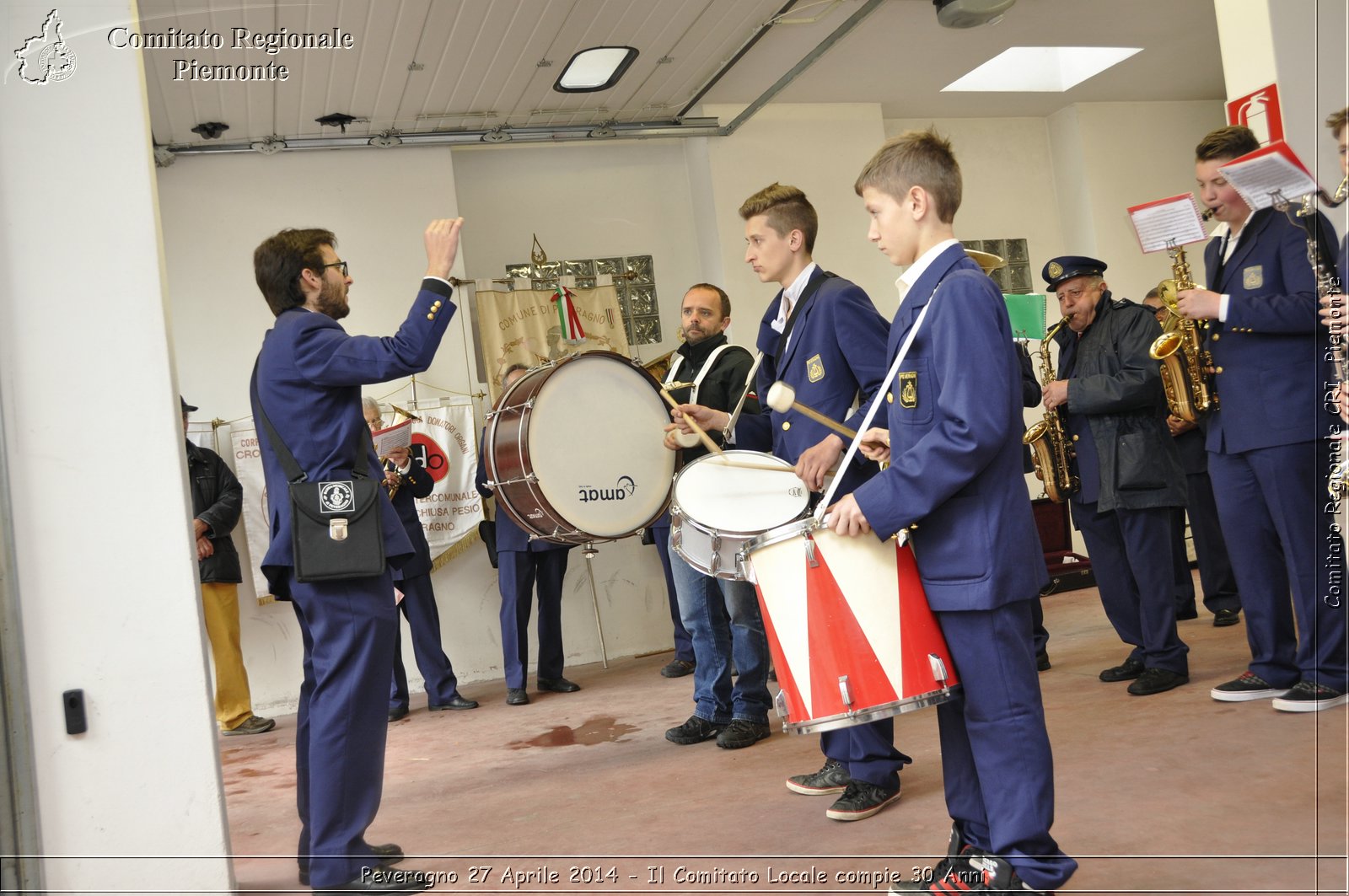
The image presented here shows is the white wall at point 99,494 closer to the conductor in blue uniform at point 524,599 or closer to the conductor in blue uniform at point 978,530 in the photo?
the conductor in blue uniform at point 978,530

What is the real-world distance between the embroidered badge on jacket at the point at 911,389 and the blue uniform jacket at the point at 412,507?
4.11 metres

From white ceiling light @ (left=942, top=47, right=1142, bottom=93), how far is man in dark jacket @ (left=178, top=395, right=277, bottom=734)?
5901mm

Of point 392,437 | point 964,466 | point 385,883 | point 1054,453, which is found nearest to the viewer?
point 964,466

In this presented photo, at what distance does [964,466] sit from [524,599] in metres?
4.45

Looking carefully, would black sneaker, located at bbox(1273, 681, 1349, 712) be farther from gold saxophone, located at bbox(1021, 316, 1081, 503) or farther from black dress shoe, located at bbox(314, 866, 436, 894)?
black dress shoe, located at bbox(314, 866, 436, 894)

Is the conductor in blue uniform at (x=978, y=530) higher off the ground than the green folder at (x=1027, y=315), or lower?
lower

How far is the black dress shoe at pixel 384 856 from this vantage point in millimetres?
3096

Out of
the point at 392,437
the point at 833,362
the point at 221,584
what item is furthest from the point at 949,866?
the point at 221,584

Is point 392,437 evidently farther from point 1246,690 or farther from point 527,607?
point 1246,690

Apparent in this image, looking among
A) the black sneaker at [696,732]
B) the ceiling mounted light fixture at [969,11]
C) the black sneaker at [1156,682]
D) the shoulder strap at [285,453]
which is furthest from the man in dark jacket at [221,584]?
the ceiling mounted light fixture at [969,11]

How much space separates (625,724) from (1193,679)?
2462mm

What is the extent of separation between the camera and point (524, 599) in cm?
624

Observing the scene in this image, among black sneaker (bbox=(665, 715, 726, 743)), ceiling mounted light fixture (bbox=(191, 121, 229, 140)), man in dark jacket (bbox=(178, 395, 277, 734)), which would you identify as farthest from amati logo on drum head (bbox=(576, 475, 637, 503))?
ceiling mounted light fixture (bbox=(191, 121, 229, 140))

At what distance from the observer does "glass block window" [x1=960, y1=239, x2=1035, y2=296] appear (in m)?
8.98
